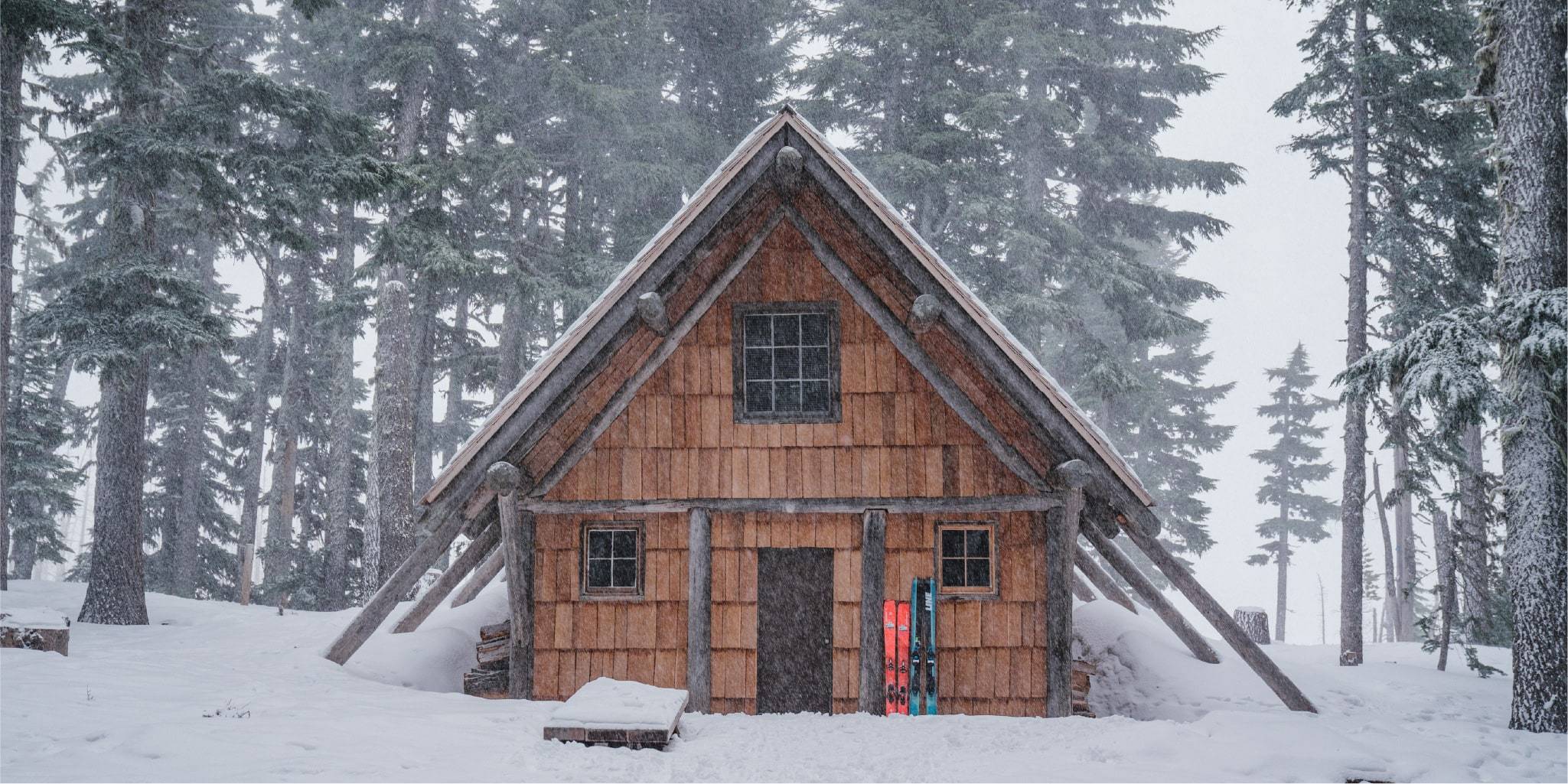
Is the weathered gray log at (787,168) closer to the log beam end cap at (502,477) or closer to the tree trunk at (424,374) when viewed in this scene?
the log beam end cap at (502,477)

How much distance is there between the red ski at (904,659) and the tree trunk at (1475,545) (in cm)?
861

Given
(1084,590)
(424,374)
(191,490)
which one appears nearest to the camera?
(1084,590)

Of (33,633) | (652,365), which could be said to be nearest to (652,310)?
(652,365)

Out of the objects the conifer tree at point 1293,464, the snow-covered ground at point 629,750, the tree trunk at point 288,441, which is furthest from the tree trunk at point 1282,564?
the tree trunk at point 288,441

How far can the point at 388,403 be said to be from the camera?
18.8m

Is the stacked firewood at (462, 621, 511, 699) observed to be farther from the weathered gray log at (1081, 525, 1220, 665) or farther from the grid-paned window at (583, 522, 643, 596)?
the weathered gray log at (1081, 525, 1220, 665)

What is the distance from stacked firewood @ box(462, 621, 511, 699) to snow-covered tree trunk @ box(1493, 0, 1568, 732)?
11.7 metres

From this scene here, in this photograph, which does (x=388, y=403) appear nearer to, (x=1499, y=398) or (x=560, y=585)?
(x=560, y=585)

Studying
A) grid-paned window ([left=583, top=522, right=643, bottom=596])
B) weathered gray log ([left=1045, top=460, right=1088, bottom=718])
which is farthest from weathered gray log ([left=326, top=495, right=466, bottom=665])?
weathered gray log ([left=1045, top=460, right=1088, bottom=718])

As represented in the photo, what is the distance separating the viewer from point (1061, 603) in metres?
9.43

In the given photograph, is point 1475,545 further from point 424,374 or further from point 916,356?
point 424,374

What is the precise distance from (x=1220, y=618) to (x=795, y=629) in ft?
15.2

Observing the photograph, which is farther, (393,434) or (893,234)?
(393,434)

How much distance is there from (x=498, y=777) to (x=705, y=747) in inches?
76.6
